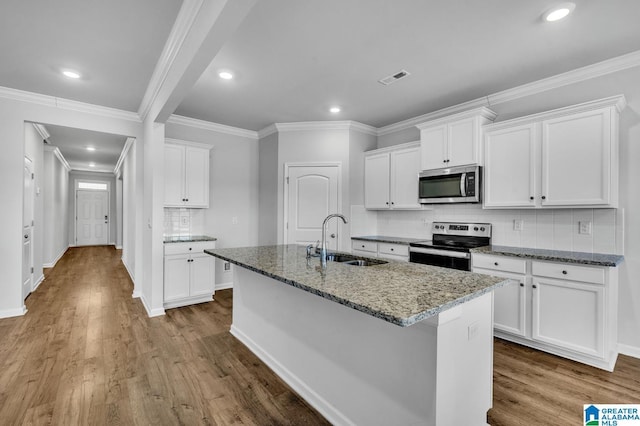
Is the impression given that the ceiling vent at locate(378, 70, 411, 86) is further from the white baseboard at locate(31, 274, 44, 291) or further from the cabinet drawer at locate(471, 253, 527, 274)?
the white baseboard at locate(31, 274, 44, 291)

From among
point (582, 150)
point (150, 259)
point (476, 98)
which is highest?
point (476, 98)

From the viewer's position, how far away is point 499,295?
3.03 meters

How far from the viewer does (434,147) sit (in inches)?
150

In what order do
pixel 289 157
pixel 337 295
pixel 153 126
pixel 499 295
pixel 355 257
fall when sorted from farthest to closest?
pixel 289 157 → pixel 153 126 → pixel 499 295 → pixel 355 257 → pixel 337 295

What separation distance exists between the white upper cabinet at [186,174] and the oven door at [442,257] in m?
2.94

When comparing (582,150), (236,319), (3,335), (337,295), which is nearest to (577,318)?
(582,150)

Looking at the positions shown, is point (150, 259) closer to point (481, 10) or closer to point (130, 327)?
point (130, 327)

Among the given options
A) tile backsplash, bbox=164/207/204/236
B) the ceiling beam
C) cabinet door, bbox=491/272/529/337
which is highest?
the ceiling beam

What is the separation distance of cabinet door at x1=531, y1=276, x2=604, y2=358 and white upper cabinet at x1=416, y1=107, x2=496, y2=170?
1447mm

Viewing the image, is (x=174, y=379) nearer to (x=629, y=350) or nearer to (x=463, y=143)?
(x=463, y=143)

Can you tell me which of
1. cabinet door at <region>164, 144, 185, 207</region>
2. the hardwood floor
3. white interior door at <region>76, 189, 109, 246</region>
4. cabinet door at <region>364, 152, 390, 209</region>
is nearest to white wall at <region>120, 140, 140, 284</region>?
cabinet door at <region>164, 144, 185, 207</region>

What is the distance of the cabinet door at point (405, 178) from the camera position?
4129 millimetres

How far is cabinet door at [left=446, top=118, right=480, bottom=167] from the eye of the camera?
11.2 feet

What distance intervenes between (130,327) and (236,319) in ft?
4.01
